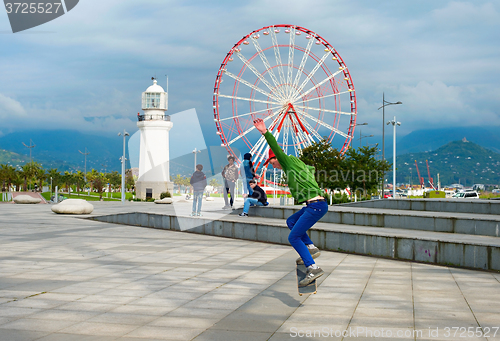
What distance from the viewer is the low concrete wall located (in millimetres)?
14840

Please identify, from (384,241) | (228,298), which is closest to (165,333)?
(228,298)

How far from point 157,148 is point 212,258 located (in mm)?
45184

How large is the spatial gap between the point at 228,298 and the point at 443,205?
13.2 metres

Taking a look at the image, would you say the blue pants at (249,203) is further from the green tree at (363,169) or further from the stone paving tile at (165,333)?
the green tree at (363,169)

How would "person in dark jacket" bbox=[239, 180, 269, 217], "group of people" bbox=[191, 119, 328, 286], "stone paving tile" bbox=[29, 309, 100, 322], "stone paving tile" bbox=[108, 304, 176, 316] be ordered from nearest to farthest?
"stone paving tile" bbox=[29, 309, 100, 322] → "stone paving tile" bbox=[108, 304, 176, 316] → "group of people" bbox=[191, 119, 328, 286] → "person in dark jacket" bbox=[239, 180, 269, 217]

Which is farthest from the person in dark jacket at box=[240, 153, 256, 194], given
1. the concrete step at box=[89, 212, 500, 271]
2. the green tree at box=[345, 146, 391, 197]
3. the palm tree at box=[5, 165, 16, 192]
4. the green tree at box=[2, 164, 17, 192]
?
the palm tree at box=[5, 165, 16, 192]

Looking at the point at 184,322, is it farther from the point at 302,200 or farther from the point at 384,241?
the point at 384,241

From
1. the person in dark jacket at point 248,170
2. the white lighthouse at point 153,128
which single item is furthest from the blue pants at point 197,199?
the white lighthouse at point 153,128

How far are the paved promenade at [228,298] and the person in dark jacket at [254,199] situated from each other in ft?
16.7

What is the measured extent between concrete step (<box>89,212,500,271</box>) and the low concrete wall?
19.2 ft

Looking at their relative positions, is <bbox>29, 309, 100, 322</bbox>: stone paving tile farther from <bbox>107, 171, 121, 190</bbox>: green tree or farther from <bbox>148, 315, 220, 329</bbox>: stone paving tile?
<bbox>107, 171, 121, 190</bbox>: green tree

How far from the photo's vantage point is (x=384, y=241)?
333 inches

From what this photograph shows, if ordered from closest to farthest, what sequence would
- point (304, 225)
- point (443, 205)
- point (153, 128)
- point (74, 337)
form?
point (74, 337)
point (304, 225)
point (443, 205)
point (153, 128)

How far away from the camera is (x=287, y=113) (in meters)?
36.6
